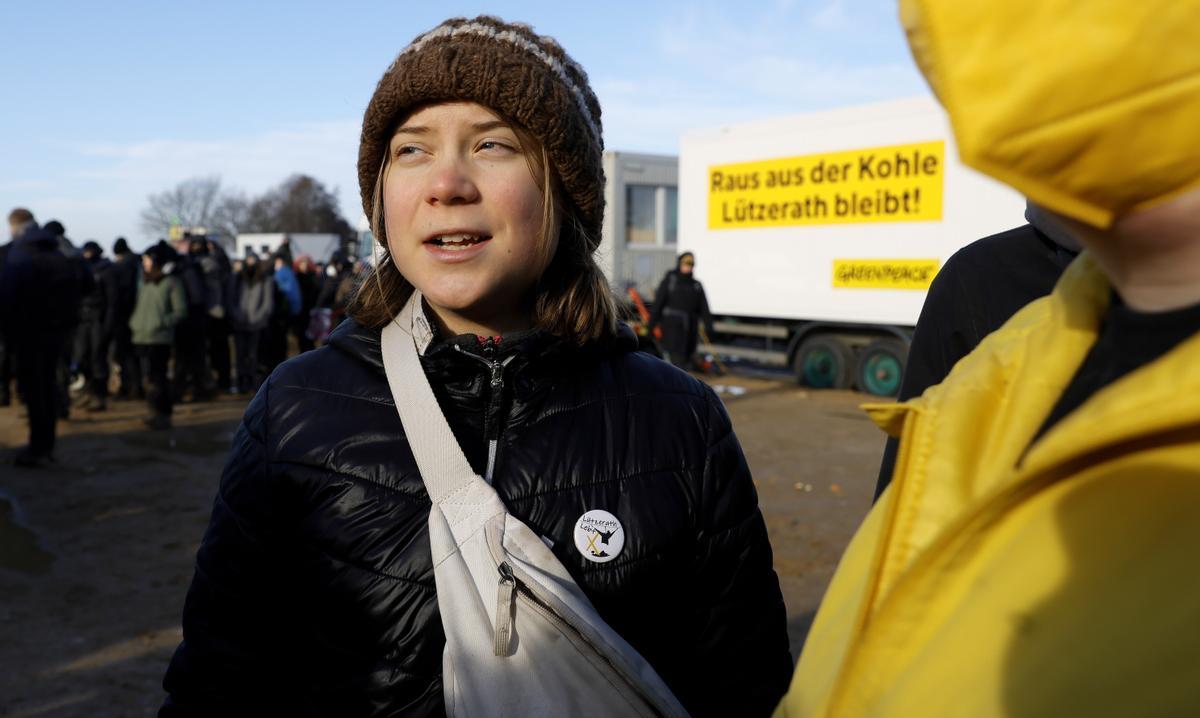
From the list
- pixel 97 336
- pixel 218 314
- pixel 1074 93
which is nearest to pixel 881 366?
pixel 218 314

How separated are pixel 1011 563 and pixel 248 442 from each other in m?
1.33

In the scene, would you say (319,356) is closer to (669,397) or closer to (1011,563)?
(669,397)

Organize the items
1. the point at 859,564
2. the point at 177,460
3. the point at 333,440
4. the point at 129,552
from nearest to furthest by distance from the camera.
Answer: the point at 859,564 < the point at 333,440 < the point at 129,552 < the point at 177,460

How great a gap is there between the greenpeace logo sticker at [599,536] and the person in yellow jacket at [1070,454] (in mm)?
762

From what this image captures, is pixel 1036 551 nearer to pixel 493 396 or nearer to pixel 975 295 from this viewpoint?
pixel 493 396

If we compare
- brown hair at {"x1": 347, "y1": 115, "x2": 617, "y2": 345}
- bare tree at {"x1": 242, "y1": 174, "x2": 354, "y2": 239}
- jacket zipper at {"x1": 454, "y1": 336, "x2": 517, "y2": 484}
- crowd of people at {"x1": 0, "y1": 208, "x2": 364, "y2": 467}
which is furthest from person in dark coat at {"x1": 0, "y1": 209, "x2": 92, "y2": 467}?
bare tree at {"x1": 242, "y1": 174, "x2": 354, "y2": 239}

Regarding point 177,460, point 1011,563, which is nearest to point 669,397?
point 1011,563

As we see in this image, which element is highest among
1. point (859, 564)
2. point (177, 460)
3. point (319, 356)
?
point (319, 356)

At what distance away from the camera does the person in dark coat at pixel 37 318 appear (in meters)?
8.55

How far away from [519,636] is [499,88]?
3.10 ft

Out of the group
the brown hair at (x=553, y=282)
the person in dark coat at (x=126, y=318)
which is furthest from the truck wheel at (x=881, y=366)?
the brown hair at (x=553, y=282)

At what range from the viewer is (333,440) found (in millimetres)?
1726

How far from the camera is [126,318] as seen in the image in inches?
477

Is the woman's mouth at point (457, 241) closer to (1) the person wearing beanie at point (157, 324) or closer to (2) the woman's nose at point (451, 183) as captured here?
(2) the woman's nose at point (451, 183)
